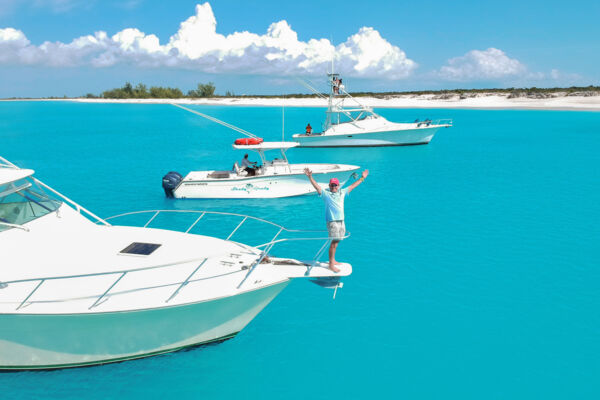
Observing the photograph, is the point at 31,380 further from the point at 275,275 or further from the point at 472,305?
the point at 472,305

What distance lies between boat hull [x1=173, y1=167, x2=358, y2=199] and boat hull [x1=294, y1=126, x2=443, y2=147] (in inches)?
685

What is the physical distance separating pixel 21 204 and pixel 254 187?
11165 mm

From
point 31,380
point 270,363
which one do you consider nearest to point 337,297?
point 270,363

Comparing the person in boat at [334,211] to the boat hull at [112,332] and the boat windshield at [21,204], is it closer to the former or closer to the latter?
the boat hull at [112,332]

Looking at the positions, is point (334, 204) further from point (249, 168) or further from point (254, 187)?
point (249, 168)

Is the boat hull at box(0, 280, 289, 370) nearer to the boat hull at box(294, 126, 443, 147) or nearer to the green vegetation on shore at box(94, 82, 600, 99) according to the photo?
the boat hull at box(294, 126, 443, 147)

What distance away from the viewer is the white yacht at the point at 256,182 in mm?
18688

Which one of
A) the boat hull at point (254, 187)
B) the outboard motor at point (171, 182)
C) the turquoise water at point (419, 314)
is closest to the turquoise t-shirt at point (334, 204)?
the turquoise water at point (419, 314)

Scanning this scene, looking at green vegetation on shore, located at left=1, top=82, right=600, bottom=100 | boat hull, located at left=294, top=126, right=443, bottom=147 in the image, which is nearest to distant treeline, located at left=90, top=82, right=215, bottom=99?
green vegetation on shore, located at left=1, top=82, right=600, bottom=100

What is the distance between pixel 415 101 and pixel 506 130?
7096 centimetres

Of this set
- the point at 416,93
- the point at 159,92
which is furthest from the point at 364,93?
the point at 159,92

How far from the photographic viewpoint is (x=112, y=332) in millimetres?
6863

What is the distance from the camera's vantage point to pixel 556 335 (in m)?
8.40

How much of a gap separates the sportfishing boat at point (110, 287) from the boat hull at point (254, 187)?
10083 millimetres
